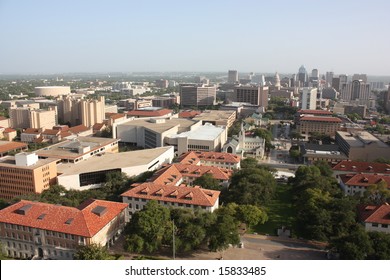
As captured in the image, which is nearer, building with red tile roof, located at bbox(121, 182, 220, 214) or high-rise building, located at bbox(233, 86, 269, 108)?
building with red tile roof, located at bbox(121, 182, 220, 214)

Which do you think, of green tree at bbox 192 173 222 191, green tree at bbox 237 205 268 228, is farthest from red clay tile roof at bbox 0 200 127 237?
green tree at bbox 192 173 222 191

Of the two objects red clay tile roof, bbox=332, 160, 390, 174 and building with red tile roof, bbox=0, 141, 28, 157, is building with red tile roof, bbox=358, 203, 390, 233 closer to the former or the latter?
red clay tile roof, bbox=332, 160, 390, 174

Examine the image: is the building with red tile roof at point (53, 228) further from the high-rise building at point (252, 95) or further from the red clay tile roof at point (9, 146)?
the high-rise building at point (252, 95)

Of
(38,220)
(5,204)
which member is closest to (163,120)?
(5,204)

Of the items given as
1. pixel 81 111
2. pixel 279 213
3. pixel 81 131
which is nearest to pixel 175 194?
pixel 279 213

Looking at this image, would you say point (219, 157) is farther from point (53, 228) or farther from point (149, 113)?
point (149, 113)

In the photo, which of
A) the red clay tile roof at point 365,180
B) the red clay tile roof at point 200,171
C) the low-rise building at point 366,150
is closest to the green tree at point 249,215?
the red clay tile roof at point 200,171
